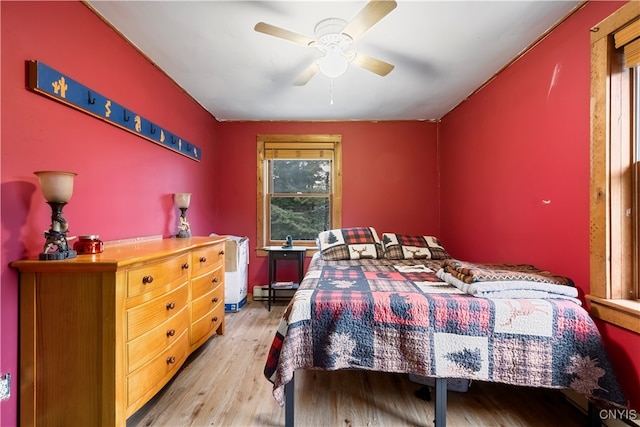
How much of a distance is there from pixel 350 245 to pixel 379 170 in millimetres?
1316

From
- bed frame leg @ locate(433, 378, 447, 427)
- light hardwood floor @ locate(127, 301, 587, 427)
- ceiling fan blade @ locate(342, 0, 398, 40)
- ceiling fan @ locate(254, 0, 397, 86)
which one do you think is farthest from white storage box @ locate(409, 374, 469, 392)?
ceiling fan blade @ locate(342, 0, 398, 40)

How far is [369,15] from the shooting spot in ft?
4.88

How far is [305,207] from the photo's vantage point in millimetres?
4047

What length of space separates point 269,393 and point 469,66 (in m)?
2.97

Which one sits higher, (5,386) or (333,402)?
(5,386)

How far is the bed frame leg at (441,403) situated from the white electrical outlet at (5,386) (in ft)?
6.57

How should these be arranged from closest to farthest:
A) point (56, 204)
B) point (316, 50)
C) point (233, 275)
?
point (56, 204), point (316, 50), point (233, 275)

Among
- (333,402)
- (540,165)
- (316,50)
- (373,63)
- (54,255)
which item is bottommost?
(333,402)

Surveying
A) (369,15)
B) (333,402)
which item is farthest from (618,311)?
(369,15)

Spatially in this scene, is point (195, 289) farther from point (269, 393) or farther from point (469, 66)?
point (469, 66)

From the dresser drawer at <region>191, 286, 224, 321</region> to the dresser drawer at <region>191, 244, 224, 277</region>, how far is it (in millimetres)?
207

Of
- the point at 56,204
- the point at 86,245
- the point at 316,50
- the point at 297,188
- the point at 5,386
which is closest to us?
the point at 5,386

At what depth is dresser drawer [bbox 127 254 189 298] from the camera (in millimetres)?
1446

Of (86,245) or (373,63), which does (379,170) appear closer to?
(373,63)
